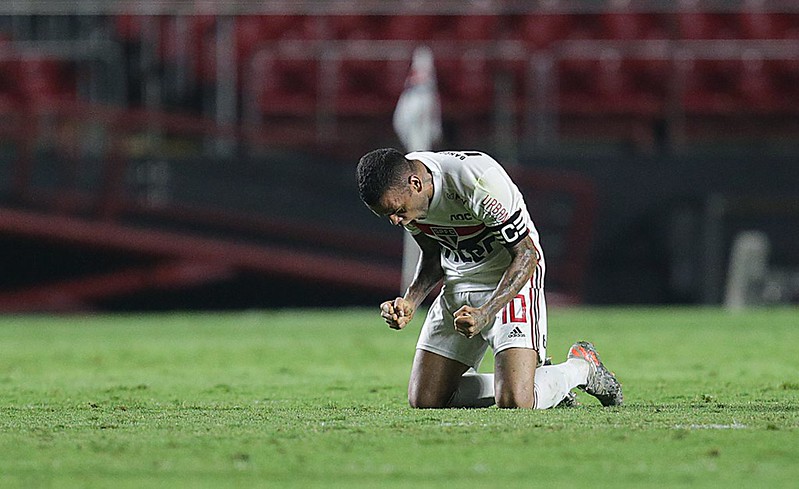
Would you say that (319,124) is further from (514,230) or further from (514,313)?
(514,230)

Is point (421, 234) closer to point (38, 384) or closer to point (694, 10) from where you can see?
point (38, 384)

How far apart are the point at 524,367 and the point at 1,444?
99.4 inches

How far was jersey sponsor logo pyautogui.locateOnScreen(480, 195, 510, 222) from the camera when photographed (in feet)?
20.7

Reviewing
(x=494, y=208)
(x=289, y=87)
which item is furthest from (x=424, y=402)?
(x=289, y=87)

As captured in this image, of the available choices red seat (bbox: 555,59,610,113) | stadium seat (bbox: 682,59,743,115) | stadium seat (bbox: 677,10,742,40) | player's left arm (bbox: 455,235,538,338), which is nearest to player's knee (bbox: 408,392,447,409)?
player's left arm (bbox: 455,235,538,338)

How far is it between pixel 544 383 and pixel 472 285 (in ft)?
2.00

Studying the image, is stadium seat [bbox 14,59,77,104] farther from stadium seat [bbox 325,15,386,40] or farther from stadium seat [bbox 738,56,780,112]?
stadium seat [bbox 738,56,780,112]

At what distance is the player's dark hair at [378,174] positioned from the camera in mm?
5906

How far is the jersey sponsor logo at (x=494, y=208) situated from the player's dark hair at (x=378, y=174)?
48 cm

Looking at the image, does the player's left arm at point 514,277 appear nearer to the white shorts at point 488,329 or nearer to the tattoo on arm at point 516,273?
the tattoo on arm at point 516,273

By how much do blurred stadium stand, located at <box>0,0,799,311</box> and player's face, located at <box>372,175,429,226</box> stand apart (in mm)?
11066

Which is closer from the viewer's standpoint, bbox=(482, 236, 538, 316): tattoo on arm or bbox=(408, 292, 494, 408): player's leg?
bbox=(482, 236, 538, 316): tattoo on arm

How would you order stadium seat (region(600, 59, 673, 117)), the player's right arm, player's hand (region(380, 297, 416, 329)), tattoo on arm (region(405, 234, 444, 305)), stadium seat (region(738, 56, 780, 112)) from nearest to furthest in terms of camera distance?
player's hand (region(380, 297, 416, 329)) → the player's right arm → tattoo on arm (region(405, 234, 444, 305)) → stadium seat (region(600, 59, 673, 117)) → stadium seat (region(738, 56, 780, 112))

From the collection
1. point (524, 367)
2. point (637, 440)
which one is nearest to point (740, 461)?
point (637, 440)
